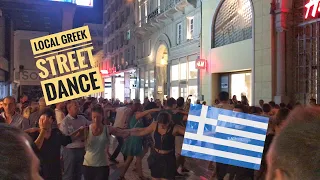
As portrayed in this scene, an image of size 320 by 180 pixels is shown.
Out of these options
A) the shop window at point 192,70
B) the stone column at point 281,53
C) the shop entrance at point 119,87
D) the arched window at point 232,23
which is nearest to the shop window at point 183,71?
the shop window at point 192,70

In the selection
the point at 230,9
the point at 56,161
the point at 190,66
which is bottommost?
the point at 56,161

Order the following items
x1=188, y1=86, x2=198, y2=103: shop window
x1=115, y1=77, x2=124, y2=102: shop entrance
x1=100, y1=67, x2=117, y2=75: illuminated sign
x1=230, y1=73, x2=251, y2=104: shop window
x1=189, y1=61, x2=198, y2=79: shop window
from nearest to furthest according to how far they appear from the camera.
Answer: x1=230, y1=73, x2=251, y2=104: shop window
x1=188, y1=86, x2=198, y2=103: shop window
x1=189, y1=61, x2=198, y2=79: shop window
x1=115, y1=77, x2=124, y2=102: shop entrance
x1=100, y1=67, x2=117, y2=75: illuminated sign

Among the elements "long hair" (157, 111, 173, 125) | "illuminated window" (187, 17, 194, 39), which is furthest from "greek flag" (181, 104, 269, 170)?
"illuminated window" (187, 17, 194, 39)

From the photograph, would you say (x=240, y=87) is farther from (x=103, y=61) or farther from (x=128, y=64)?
(x=103, y=61)

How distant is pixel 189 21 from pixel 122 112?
1414 cm

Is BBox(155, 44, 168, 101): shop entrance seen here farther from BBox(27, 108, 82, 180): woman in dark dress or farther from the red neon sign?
BBox(27, 108, 82, 180): woman in dark dress

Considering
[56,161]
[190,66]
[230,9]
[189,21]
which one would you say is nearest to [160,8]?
[189,21]

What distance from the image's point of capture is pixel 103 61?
53.4 m

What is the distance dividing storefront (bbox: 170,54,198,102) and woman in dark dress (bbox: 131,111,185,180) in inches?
628

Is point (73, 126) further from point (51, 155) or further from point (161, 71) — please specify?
point (161, 71)

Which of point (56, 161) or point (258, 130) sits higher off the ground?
point (258, 130)

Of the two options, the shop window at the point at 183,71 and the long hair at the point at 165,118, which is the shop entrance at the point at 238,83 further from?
the long hair at the point at 165,118

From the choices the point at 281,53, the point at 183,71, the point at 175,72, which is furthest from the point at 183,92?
the point at 281,53

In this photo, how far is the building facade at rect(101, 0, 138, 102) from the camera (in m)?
36.8
